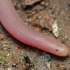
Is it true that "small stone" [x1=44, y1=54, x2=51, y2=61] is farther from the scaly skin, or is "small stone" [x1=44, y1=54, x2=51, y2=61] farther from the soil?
the scaly skin

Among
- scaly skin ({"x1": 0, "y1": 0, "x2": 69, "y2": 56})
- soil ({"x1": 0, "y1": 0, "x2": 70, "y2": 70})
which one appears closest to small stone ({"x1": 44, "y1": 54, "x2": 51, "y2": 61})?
soil ({"x1": 0, "y1": 0, "x2": 70, "y2": 70})

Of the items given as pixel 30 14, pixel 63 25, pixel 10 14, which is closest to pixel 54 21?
pixel 63 25

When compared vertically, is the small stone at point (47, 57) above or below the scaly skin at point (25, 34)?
below

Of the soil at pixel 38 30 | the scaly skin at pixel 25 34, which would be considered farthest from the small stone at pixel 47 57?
the scaly skin at pixel 25 34

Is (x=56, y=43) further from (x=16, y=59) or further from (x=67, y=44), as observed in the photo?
(x=16, y=59)

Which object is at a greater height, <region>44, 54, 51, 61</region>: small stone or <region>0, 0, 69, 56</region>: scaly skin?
<region>0, 0, 69, 56</region>: scaly skin

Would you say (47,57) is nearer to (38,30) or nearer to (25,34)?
(25,34)

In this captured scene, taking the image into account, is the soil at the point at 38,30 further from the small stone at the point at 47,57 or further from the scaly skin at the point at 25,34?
the scaly skin at the point at 25,34
